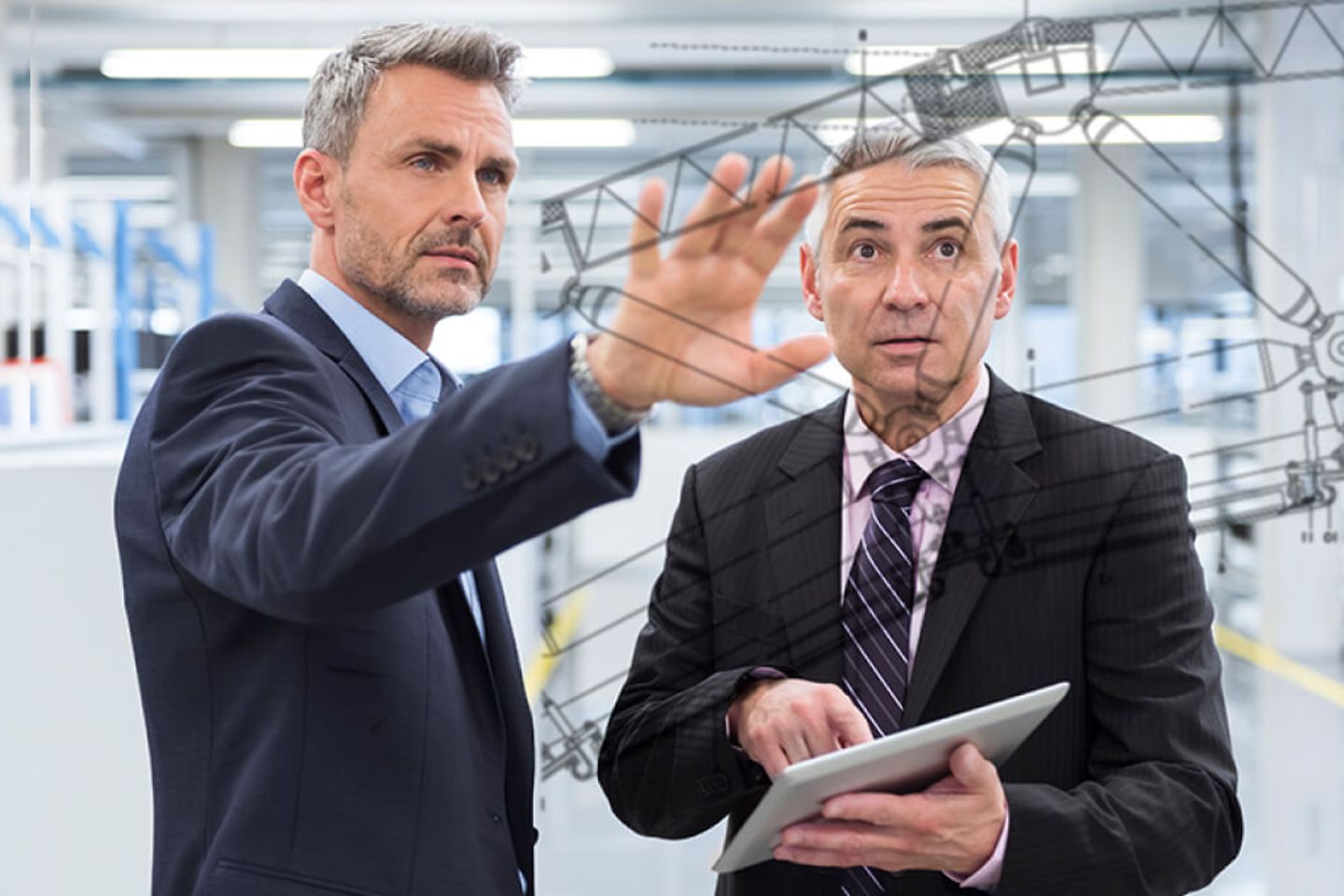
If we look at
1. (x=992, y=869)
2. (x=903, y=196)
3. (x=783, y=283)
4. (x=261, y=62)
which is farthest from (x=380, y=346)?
(x=261, y=62)

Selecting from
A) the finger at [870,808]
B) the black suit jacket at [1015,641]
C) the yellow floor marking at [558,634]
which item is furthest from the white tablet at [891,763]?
the yellow floor marking at [558,634]

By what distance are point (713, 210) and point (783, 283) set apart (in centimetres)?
55

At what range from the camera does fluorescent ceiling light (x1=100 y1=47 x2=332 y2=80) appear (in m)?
2.72

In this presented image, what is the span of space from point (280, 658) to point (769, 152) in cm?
85

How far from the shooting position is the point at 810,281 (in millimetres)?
1415

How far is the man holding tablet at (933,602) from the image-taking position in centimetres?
133

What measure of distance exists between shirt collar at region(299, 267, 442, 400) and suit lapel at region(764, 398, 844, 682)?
442 millimetres

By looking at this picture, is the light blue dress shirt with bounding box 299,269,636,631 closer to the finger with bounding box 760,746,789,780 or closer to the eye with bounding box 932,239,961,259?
the finger with bounding box 760,746,789,780

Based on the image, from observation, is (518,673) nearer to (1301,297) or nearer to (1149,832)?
(1149,832)

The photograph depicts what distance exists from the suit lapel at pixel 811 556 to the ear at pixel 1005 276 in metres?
0.22

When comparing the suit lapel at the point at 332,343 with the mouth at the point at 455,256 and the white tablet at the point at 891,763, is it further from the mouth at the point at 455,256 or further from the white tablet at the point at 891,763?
the white tablet at the point at 891,763

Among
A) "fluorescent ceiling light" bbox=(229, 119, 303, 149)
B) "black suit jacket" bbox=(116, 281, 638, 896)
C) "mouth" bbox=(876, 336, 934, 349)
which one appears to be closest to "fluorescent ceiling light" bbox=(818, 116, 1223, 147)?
"mouth" bbox=(876, 336, 934, 349)

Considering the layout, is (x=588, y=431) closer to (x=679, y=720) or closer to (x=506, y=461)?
(x=506, y=461)

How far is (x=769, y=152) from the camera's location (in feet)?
5.46
